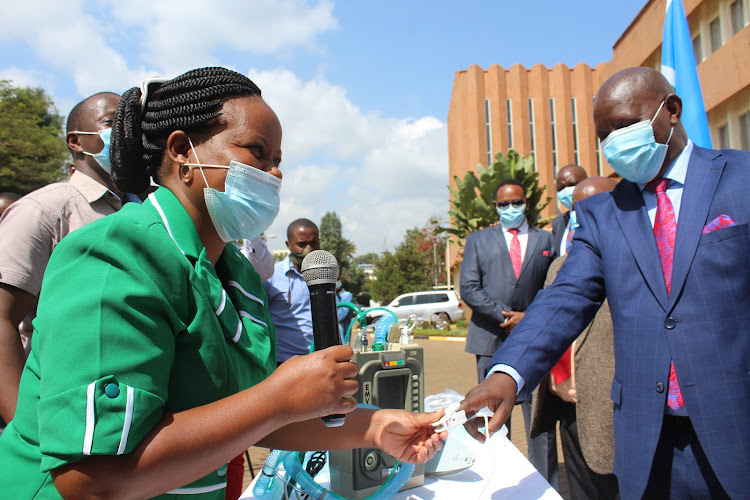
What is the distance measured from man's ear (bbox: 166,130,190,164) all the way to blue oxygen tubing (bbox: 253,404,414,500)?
3.62ft

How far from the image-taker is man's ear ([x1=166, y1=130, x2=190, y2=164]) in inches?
57.4

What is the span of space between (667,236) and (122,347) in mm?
1940

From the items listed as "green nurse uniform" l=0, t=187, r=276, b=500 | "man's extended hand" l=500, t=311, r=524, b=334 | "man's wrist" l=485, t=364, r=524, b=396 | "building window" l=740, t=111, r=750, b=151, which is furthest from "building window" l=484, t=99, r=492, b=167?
"green nurse uniform" l=0, t=187, r=276, b=500

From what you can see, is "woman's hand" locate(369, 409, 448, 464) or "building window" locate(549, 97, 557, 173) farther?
"building window" locate(549, 97, 557, 173)

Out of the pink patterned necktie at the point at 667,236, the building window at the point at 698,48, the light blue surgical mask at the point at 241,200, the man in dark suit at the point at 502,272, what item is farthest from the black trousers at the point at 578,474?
the building window at the point at 698,48

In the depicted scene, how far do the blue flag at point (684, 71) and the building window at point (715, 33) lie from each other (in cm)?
829

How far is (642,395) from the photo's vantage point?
6.35 feet

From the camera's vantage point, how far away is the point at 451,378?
10.2 meters

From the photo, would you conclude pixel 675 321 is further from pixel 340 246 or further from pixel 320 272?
pixel 340 246

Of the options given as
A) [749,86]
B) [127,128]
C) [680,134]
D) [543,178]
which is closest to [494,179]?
[749,86]

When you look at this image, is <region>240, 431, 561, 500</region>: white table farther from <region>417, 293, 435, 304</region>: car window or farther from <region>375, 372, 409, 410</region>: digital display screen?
<region>417, 293, 435, 304</region>: car window

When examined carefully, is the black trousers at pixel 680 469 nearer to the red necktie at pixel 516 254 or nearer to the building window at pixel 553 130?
the red necktie at pixel 516 254

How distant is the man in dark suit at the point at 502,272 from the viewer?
14.8ft

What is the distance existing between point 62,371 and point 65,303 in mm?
130
